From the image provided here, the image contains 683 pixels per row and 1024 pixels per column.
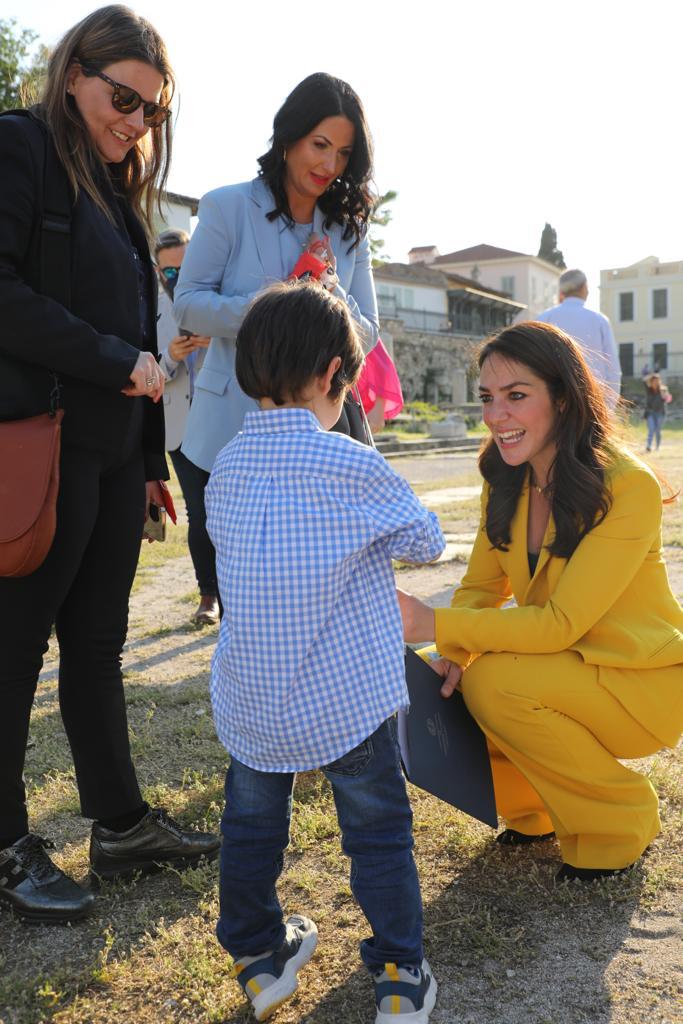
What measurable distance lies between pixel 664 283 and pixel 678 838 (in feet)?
228

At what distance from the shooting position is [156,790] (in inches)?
110

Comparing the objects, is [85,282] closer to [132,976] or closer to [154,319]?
[154,319]

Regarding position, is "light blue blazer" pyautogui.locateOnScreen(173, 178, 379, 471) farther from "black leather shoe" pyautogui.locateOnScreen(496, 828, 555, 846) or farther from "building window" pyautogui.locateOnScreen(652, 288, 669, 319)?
"building window" pyautogui.locateOnScreen(652, 288, 669, 319)

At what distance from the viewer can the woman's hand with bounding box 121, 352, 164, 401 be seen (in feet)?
6.73

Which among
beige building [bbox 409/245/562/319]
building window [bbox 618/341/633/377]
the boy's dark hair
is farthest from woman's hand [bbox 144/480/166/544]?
building window [bbox 618/341/633/377]

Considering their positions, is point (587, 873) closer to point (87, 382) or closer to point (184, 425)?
point (87, 382)

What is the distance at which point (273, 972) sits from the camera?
5.94 ft

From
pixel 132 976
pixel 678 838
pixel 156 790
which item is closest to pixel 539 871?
pixel 678 838

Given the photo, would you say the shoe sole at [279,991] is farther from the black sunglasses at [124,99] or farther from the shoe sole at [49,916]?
the black sunglasses at [124,99]

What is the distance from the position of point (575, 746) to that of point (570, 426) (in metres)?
0.77

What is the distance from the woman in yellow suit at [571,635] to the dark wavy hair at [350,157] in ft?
2.45

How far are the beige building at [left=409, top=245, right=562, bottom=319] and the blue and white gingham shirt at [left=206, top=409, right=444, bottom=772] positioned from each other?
2609 inches

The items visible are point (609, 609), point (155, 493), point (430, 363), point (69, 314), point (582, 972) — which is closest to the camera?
point (582, 972)

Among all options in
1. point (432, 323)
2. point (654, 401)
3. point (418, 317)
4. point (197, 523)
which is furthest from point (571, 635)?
point (432, 323)
